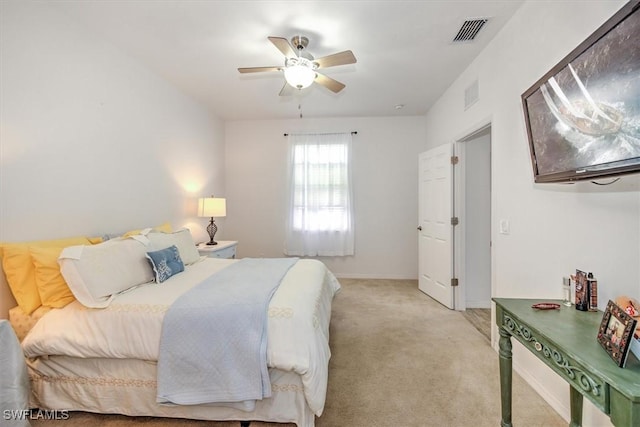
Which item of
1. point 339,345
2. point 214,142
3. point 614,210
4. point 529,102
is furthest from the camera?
point 214,142

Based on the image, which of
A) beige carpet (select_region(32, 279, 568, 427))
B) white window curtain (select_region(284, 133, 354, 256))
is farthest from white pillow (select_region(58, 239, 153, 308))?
white window curtain (select_region(284, 133, 354, 256))

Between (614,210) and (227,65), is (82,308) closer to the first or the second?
(227,65)

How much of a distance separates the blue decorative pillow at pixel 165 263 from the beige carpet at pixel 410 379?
0.90 metres

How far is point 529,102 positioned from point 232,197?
441cm

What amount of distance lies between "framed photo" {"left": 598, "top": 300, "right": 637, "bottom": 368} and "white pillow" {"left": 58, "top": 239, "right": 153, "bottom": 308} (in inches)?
95.2

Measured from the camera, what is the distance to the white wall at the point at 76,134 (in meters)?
1.83

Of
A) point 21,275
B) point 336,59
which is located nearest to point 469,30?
point 336,59

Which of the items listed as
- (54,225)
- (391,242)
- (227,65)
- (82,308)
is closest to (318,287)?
(82,308)

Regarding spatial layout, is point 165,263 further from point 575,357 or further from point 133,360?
point 575,357

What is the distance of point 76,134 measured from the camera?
2.24 m

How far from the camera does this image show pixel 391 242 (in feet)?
15.8

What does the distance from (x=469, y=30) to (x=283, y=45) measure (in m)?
1.58

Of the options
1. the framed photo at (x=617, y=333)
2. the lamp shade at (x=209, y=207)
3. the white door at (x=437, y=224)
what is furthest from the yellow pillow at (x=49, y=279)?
the white door at (x=437, y=224)

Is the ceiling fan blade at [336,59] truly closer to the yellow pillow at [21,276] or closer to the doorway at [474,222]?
the doorway at [474,222]
